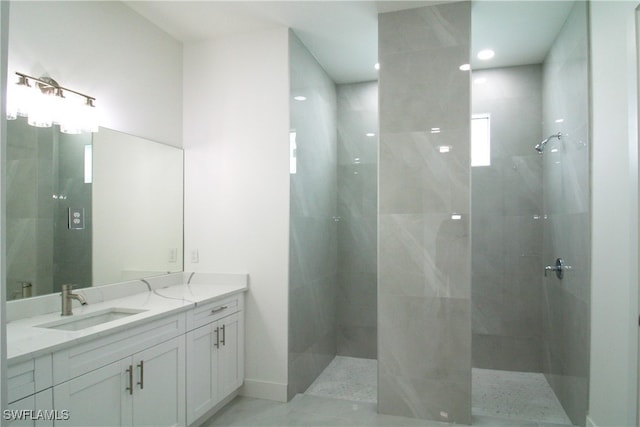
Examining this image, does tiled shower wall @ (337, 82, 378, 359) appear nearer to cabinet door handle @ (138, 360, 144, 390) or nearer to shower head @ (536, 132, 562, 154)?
shower head @ (536, 132, 562, 154)

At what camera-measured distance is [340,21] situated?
2.78m

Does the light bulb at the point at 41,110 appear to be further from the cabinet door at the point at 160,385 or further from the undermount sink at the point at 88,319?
the cabinet door at the point at 160,385

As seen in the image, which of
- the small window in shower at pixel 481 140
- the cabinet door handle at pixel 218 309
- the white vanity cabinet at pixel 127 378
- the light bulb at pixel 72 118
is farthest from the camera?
the small window in shower at pixel 481 140

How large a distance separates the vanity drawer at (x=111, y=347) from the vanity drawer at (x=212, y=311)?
83 millimetres

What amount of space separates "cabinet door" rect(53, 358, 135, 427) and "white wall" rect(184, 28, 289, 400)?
1164 mm

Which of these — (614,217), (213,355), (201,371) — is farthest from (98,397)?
(614,217)

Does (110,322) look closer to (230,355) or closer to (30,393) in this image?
(30,393)

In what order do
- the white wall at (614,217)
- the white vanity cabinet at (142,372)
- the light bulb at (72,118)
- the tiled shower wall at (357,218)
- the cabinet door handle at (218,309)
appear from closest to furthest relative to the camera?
1. the white vanity cabinet at (142,372)
2. the white wall at (614,217)
3. the light bulb at (72,118)
4. the cabinet door handle at (218,309)
5. the tiled shower wall at (357,218)

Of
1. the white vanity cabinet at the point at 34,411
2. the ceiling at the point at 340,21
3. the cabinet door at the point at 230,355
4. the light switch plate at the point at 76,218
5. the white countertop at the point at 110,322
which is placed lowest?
the cabinet door at the point at 230,355

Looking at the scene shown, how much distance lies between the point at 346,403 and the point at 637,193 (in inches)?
89.3

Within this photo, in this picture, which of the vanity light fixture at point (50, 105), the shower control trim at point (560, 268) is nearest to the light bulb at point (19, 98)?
the vanity light fixture at point (50, 105)

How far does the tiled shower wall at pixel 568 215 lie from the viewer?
2391mm

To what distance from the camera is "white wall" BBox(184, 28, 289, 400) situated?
113 inches

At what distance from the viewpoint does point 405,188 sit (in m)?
2.67
